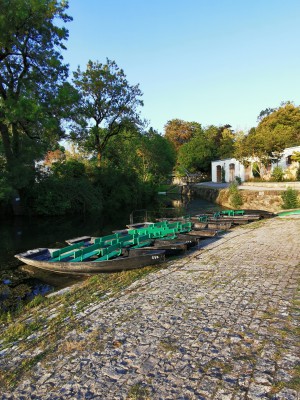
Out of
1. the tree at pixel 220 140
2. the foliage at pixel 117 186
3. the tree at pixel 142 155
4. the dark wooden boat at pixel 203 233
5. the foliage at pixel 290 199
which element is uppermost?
the tree at pixel 220 140

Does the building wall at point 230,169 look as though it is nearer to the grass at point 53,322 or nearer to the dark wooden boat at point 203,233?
the dark wooden boat at point 203,233

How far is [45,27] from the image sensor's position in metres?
22.6

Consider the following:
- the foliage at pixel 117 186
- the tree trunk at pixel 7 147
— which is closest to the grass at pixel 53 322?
the tree trunk at pixel 7 147

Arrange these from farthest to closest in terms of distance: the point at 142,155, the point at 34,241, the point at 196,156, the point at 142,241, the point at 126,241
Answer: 1. the point at 196,156
2. the point at 142,155
3. the point at 34,241
4. the point at 126,241
5. the point at 142,241

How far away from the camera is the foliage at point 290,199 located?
22.5 meters

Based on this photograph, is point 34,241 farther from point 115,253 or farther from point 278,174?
point 278,174

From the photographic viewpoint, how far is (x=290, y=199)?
22.8m

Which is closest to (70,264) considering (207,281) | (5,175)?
(207,281)

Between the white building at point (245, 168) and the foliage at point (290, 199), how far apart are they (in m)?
7.88

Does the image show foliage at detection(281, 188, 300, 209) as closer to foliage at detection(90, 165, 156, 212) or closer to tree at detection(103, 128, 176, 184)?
foliage at detection(90, 165, 156, 212)

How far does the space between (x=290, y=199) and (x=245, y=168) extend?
17193 mm

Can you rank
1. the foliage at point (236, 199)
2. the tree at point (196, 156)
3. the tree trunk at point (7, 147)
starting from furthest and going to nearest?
the tree at point (196, 156) < the foliage at point (236, 199) < the tree trunk at point (7, 147)

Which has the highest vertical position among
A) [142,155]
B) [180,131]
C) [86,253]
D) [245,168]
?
[180,131]

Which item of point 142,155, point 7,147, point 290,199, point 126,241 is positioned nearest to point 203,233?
point 126,241
